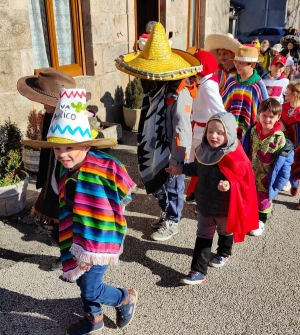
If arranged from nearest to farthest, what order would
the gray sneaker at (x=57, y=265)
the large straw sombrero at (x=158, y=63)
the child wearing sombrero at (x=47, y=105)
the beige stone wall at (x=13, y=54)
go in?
the child wearing sombrero at (x=47, y=105) → the large straw sombrero at (x=158, y=63) → the gray sneaker at (x=57, y=265) → the beige stone wall at (x=13, y=54)

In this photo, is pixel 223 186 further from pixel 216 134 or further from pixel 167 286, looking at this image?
pixel 167 286

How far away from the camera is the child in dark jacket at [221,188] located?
284 centimetres

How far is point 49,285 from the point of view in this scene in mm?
3150

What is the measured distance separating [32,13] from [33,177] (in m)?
2.44

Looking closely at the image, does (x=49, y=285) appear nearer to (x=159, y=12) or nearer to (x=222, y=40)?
(x=222, y=40)

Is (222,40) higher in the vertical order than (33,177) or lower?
higher

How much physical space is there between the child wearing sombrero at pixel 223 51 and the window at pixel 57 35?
7.81 feet

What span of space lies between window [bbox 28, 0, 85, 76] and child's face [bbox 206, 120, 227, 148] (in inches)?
145

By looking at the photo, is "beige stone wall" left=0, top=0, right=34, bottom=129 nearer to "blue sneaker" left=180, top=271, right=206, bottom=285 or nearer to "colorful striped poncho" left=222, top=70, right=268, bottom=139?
"colorful striped poncho" left=222, top=70, right=268, bottom=139

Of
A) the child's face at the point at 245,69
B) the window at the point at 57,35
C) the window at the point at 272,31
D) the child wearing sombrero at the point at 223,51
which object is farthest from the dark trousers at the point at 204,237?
the window at the point at 272,31

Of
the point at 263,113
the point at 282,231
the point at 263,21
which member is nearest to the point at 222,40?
the point at 263,113

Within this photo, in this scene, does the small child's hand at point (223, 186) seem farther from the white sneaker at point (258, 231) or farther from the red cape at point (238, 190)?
the white sneaker at point (258, 231)

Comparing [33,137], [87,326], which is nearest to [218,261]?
[87,326]

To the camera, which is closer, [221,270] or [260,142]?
[221,270]
